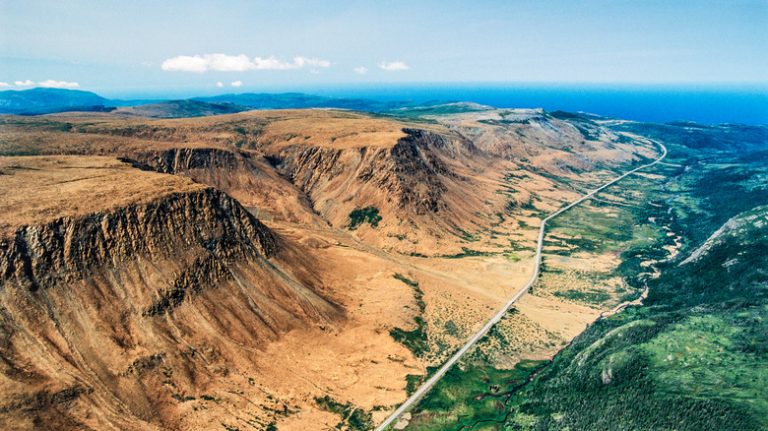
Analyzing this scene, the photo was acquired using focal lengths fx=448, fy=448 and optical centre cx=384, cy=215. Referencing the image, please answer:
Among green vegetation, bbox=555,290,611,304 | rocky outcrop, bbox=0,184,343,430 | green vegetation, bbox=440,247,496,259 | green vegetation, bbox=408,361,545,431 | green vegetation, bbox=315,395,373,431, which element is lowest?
green vegetation, bbox=408,361,545,431

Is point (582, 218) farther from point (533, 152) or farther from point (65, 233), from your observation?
point (65, 233)

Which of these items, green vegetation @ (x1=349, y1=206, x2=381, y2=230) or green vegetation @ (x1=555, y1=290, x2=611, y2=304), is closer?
green vegetation @ (x1=555, y1=290, x2=611, y2=304)

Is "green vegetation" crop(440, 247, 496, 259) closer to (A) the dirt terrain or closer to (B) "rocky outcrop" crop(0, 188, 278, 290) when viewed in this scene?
(A) the dirt terrain

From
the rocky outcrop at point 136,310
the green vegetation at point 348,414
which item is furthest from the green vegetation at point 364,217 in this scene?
the green vegetation at point 348,414

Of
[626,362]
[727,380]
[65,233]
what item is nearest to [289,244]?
[65,233]

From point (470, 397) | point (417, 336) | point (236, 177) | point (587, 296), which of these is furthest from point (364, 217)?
point (470, 397)

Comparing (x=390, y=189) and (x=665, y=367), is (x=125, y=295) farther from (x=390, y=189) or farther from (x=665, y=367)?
(x=390, y=189)

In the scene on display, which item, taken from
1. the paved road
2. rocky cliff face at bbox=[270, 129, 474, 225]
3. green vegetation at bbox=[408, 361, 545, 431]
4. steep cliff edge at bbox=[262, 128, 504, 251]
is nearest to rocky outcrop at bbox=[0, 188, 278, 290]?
the paved road

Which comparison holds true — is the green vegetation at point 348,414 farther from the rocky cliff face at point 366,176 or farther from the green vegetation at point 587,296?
the rocky cliff face at point 366,176
